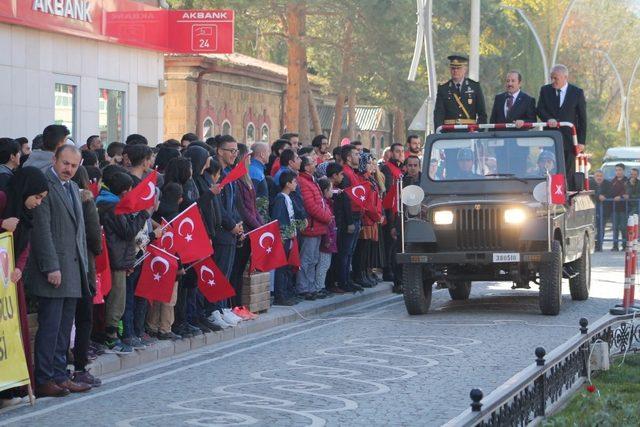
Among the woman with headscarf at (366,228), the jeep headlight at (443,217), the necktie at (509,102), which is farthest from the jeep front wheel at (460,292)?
the jeep headlight at (443,217)

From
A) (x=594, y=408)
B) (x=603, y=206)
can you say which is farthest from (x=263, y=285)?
(x=603, y=206)

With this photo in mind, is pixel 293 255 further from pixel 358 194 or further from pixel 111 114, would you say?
pixel 111 114

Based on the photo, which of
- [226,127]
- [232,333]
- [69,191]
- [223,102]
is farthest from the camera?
[226,127]

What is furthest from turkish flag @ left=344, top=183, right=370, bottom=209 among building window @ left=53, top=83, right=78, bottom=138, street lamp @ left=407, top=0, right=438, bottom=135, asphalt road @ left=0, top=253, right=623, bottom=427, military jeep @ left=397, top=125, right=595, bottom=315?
street lamp @ left=407, top=0, right=438, bottom=135

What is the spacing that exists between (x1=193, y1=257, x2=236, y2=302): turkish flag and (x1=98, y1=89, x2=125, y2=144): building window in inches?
547

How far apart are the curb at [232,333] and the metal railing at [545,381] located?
4081mm

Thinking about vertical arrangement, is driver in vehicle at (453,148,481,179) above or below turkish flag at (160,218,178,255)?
above

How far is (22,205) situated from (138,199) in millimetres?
2262

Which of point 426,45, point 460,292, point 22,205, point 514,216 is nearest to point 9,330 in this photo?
point 22,205

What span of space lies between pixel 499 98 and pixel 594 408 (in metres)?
10.7

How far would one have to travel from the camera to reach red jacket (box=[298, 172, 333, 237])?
62.0 feet

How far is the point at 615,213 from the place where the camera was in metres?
35.5

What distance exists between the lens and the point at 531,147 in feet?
61.3

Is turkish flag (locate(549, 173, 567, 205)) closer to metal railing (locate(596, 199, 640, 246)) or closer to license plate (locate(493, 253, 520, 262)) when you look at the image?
license plate (locate(493, 253, 520, 262))
